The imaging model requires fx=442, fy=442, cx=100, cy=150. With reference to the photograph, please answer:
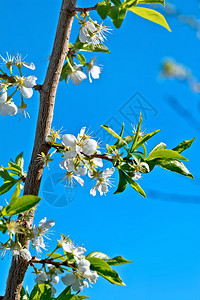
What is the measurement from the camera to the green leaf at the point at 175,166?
6.01ft

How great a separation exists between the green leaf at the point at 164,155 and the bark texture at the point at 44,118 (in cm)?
46

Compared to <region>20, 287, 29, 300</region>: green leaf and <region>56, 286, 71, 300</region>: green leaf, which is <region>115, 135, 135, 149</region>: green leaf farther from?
<region>20, 287, 29, 300</region>: green leaf

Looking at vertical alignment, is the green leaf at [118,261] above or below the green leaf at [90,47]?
below

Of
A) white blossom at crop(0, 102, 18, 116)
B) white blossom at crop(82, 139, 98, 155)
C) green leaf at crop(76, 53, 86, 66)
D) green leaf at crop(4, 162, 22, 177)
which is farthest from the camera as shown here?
green leaf at crop(76, 53, 86, 66)

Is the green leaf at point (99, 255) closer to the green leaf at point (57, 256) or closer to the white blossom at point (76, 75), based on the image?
the green leaf at point (57, 256)

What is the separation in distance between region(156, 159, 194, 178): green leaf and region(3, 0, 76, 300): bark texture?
51cm

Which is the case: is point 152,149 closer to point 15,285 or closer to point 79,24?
point 79,24

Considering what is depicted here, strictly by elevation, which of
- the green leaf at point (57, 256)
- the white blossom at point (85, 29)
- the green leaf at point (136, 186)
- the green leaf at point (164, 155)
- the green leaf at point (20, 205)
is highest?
the white blossom at point (85, 29)

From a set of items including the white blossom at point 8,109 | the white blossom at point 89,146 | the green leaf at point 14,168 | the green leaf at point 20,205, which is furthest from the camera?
the green leaf at point 14,168

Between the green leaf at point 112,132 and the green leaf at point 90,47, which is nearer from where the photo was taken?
the green leaf at point 112,132

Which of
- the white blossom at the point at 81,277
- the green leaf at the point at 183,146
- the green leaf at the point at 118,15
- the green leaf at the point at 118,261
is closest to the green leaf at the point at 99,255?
the green leaf at the point at 118,261

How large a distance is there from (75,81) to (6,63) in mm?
323

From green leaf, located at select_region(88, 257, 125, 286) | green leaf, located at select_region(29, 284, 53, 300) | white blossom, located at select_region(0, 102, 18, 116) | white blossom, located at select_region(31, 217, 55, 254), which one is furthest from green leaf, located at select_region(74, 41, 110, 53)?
green leaf, located at select_region(29, 284, 53, 300)

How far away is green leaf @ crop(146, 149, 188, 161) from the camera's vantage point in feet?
6.07
